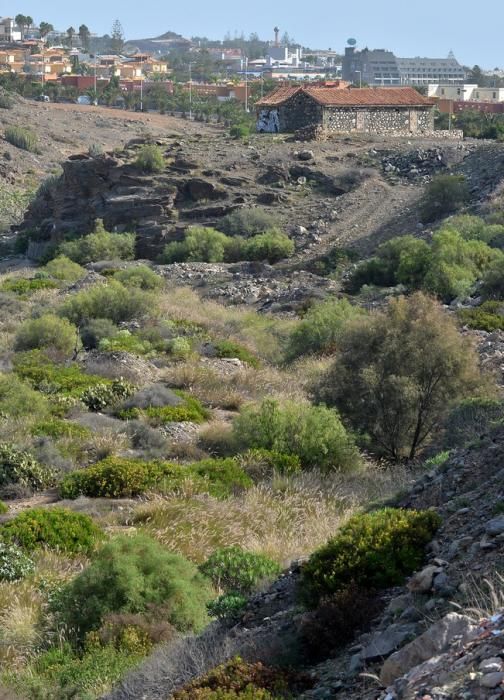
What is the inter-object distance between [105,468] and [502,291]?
1116 cm

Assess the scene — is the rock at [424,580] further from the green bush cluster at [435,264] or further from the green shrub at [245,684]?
the green bush cluster at [435,264]

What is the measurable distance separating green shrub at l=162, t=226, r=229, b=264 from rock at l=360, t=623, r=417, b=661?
27702mm

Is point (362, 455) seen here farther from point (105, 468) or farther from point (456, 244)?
point (456, 244)

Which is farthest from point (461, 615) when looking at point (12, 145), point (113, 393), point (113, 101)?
point (113, 101)

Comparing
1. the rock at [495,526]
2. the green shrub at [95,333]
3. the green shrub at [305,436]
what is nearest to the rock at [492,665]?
the rock at [495,526]

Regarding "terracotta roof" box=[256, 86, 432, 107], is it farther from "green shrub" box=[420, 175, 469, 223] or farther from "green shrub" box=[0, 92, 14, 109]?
"green shrub" box=[0, 92, 14, 109]

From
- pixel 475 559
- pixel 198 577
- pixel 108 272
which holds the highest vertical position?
pixel 475 559

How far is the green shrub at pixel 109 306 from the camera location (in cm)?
2450

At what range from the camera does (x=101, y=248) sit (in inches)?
1379

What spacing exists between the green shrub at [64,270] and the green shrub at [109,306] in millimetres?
6414

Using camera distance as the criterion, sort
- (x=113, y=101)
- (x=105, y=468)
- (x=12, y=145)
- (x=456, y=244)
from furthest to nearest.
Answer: (x=113, y=101), (x=12, y=145), (x=456, y=244), (x=105, y=468)

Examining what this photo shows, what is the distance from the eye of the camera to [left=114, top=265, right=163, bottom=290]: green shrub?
28733mm

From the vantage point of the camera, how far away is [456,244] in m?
25.5

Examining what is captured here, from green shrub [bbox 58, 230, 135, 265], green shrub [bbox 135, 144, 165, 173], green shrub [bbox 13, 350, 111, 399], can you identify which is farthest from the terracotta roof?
green shrub [bbox 13, 350, 111, 399]
